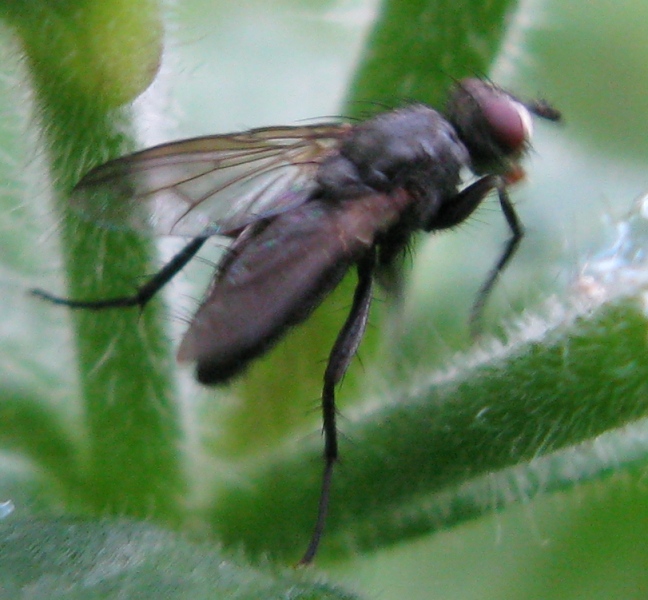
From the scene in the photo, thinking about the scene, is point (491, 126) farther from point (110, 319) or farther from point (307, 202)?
point (110, 319)

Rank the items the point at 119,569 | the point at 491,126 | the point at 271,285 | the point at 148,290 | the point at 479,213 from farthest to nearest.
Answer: the point at 479,213, the point at 491,126, the point at 148,290, the point at 271,285, the point at 119,569

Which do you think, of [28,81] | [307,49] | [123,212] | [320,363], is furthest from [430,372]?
[307,49]

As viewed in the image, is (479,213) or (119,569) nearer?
(119,569)

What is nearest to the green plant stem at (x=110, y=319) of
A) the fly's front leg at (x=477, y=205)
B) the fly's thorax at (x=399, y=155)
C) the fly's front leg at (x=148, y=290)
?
the fly's front leg at (x=148, y=290)

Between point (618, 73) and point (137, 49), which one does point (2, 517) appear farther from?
point (618, 73)

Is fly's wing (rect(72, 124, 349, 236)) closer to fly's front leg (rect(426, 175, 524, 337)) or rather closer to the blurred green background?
the blurred green background

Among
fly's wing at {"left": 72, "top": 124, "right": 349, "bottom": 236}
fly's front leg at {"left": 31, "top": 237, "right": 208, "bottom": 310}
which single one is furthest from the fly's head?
fly's front leg at {"left": 31, "top": 237, "right": 208, "bottom": 310}

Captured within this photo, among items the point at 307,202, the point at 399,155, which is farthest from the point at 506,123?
the point at 307,202
